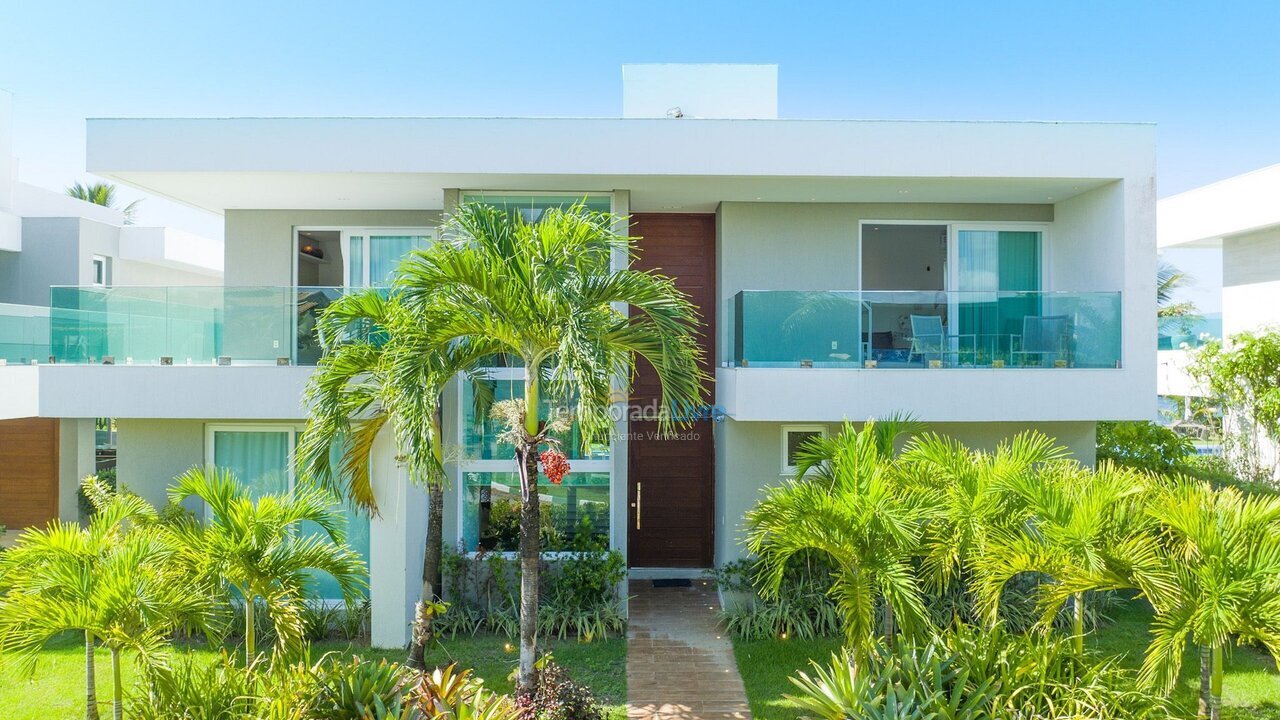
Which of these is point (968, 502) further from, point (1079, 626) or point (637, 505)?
point (637, 505)

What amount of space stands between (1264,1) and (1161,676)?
15.3 m

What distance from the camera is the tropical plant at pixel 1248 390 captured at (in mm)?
11969

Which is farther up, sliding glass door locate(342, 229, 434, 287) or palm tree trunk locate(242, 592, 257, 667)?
sliding glass door locate(342, 229, 434, 287)

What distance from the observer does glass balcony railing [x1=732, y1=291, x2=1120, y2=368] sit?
8.74 meters

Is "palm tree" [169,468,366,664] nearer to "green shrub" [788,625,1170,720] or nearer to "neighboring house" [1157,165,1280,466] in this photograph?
"green shrub" [788,625,1170,720]

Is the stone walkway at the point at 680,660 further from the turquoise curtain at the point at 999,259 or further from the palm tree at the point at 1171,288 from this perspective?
the palm tree at the point at 1171,288

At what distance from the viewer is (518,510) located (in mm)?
9656

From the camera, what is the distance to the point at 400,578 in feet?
27.7

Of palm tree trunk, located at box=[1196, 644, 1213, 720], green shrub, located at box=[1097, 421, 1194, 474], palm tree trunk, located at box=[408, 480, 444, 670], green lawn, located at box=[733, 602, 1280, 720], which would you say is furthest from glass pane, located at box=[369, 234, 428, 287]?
green shrub, located at box=[1097, 421, 1194, 474]

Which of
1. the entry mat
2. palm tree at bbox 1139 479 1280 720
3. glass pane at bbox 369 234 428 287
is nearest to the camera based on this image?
palm tree at bbox 1139 479 1280 720

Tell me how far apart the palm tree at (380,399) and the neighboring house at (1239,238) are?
13578mm

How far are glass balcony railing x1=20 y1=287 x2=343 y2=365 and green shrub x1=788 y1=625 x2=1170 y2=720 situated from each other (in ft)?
21.9

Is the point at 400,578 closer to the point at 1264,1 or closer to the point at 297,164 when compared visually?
the point at 297,164

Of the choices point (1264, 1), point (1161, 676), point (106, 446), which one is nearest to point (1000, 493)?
point (1161, 676)
